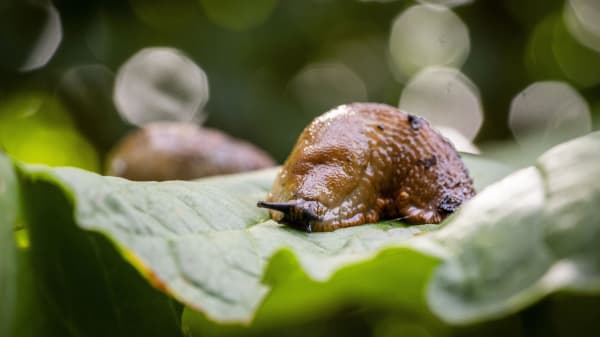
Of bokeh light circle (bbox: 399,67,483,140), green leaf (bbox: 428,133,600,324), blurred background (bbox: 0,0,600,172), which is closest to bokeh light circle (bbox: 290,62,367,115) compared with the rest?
Answer: blurred background (bbox: 0,0,600,172)

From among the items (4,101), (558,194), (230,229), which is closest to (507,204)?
(558,194)

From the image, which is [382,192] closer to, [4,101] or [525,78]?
[525,78]

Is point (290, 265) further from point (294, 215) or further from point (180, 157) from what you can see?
point (180, 157)

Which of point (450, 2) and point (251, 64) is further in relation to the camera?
point (450, 2)

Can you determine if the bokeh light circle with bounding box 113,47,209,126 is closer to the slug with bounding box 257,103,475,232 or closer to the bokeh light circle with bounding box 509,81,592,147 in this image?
the bokeh light circle with bounding box 509,81,592,147

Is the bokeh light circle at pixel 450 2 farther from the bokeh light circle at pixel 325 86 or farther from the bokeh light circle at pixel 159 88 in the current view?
the bokeh light circle at pixel 159 88

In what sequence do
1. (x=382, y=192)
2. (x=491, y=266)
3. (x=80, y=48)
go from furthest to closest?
(x=80, y=48)
(x=382, y=192)
(x=491, y=266)

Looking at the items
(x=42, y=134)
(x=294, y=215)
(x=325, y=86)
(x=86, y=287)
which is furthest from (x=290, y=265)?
(x=325, y=86)
